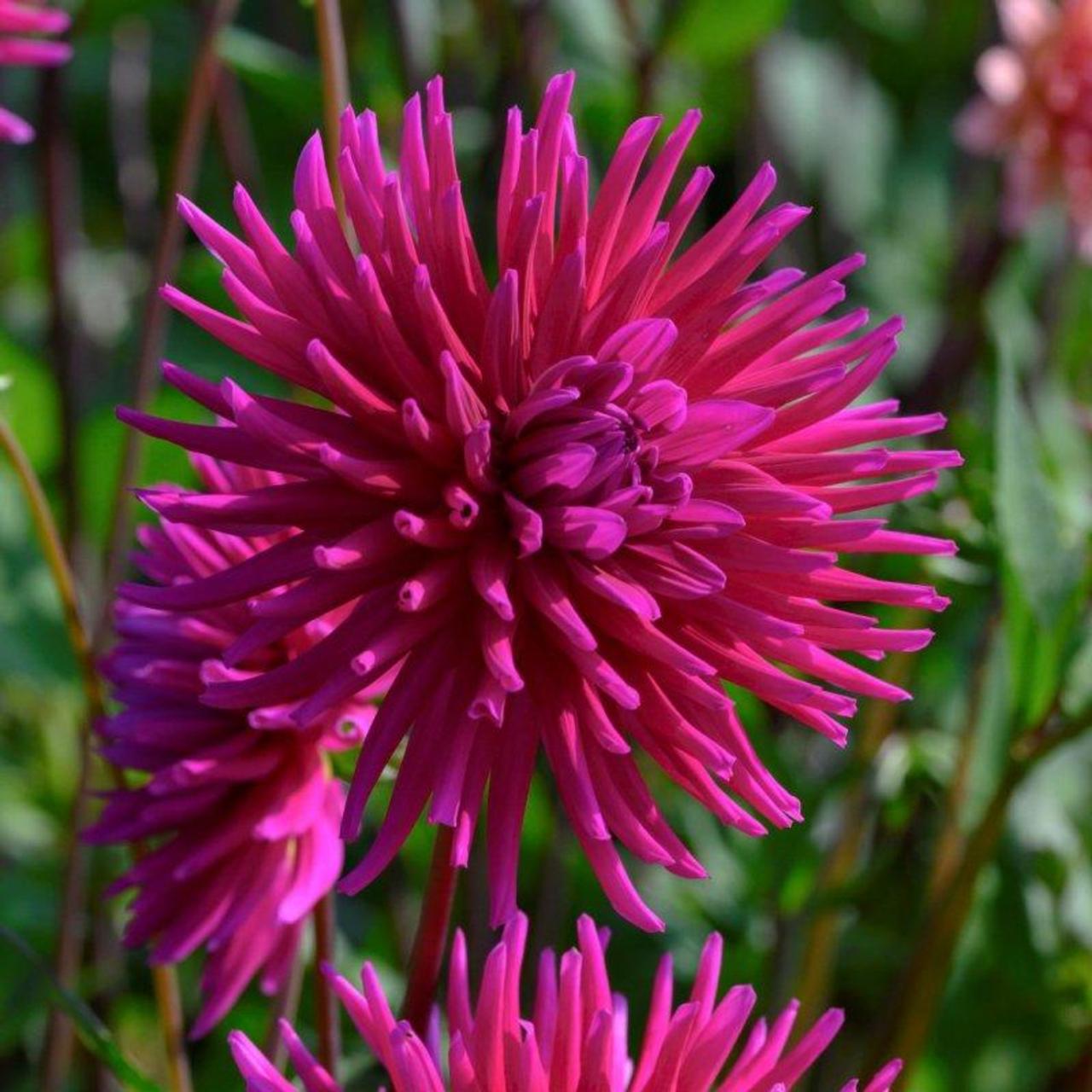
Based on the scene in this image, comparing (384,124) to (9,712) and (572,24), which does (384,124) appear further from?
(9,712)

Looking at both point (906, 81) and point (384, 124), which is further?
point (906, 81)

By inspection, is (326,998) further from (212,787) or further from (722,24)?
(722,24)

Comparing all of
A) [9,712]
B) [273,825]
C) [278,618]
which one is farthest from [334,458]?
[9,712]

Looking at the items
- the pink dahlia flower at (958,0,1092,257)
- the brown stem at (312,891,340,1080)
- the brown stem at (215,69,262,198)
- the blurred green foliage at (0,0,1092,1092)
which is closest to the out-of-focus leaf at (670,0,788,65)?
the blurred green foliage at (0,0,1092,1092)

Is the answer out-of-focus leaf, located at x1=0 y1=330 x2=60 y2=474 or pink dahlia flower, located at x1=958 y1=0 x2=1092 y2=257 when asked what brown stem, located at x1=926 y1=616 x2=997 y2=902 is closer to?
pink dahlia flower, located at x1=958 y1=0 x2=1092 y2=257

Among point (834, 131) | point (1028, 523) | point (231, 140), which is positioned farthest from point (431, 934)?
point (834, 131)

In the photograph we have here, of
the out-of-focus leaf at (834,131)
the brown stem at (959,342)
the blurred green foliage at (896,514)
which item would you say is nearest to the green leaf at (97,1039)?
the blurred green foliage at (896,514)

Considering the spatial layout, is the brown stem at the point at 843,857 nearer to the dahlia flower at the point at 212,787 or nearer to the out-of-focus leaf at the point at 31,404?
the dahlia flower at the point at 212,787
